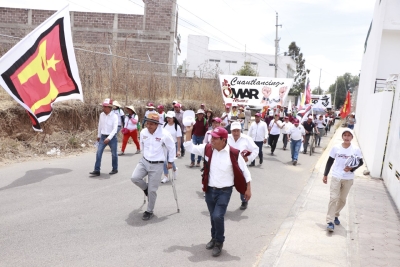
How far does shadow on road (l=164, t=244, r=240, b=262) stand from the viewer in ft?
15.9

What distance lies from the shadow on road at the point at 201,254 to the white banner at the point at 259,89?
15.8m

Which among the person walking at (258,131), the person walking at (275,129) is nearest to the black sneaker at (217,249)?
the person walking at (258,131)

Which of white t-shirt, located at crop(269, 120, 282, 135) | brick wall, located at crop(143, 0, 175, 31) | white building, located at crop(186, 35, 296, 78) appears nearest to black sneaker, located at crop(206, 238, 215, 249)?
white t-shirt, located at crop(269, 120, 282, 135)

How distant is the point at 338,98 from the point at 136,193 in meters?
98.4

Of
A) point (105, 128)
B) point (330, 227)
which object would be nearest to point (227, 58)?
point (105, 128)

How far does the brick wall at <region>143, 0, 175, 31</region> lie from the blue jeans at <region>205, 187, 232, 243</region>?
2268cm

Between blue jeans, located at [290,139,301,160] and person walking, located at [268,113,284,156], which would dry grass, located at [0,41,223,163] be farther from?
blue jeans, located at [290,139,301,160]

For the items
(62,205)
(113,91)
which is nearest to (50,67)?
(62,205)

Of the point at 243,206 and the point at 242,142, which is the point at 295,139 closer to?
the point at 243,206

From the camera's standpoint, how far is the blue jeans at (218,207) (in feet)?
15.9

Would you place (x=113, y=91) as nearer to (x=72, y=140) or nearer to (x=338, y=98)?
(x=72, y=140)

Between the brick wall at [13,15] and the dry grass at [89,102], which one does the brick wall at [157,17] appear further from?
the brick wall at [13,15]

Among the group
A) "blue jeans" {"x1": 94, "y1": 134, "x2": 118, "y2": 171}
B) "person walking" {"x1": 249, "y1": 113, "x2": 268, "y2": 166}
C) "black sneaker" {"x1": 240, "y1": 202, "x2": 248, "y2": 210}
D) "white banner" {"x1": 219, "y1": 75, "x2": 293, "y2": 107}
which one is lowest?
"black sneaker" {"x1": 240, "y1": 202, "x2": 248, "y2": 210}

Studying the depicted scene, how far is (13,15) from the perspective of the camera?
2641 centimetres
